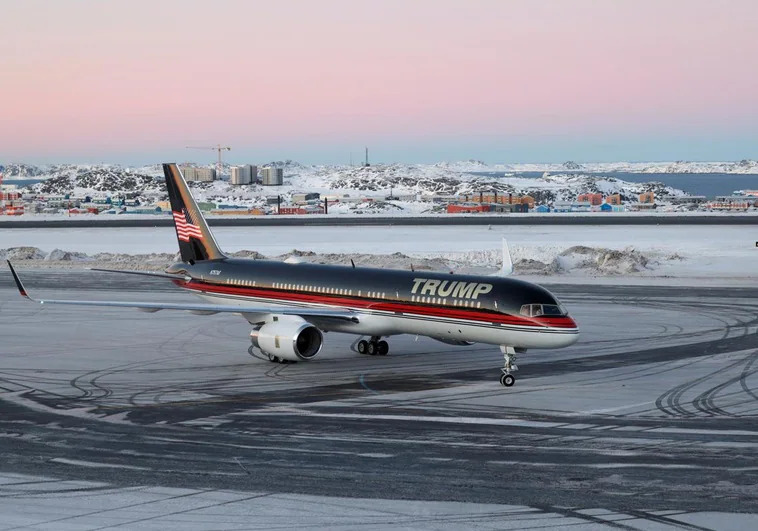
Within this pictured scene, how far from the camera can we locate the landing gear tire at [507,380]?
3334 cm

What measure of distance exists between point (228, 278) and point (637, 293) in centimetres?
2935

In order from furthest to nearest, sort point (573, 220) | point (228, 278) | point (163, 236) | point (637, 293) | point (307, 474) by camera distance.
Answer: point (573, 220) → point (163, 236) → point (637, 293) → point (228, 278) → point (307, 474)

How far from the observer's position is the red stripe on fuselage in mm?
33281

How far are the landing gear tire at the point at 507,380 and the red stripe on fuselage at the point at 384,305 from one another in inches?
74.6

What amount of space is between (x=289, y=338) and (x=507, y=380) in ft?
28.4

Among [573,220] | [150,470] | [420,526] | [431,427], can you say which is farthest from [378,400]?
[573,220]

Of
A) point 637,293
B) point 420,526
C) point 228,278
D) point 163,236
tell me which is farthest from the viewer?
point 163,236

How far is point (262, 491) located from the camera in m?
21.4

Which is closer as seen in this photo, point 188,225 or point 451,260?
point 188,225

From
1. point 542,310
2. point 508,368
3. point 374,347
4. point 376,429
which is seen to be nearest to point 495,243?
point 374,347

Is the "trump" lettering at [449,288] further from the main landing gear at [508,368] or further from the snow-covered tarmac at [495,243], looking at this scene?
the snow-covered tarmac at [495,243]

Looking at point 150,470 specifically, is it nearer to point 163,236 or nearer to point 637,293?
point 637,293

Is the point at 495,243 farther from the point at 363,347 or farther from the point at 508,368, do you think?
the point at 508,368

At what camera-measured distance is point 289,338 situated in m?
36.3
